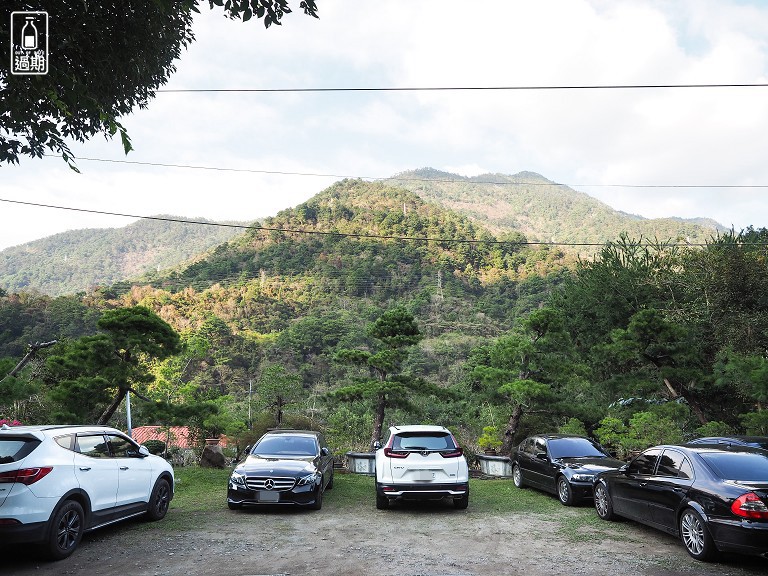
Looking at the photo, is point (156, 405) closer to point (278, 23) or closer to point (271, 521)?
point (271, 521)

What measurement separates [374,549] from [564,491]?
509 centimetres

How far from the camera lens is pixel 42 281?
4801 inches

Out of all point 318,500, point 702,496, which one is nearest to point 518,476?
point 318,500

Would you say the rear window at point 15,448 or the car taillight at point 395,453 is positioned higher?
the rear window at point 15,448

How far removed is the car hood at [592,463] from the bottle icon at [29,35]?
10662 millimetres

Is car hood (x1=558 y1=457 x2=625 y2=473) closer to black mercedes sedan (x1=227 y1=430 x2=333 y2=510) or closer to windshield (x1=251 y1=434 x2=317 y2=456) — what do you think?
black mercedes sedan (x1=227 y1=430 x2=333 y2=510)

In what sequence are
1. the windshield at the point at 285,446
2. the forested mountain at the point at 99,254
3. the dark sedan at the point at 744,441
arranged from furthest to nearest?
1. the forested mountain at the point at 99,254
2. the windshield at the point at 285,446
3. the dark sedan at the point at 744,441

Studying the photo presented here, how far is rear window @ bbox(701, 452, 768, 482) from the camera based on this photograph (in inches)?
254

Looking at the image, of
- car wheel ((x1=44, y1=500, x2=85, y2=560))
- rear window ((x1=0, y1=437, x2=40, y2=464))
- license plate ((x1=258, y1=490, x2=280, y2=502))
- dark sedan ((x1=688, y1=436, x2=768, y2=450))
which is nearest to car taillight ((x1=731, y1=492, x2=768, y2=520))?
dark sedan ((x1=688, y1=436, x2=768, y2=450))

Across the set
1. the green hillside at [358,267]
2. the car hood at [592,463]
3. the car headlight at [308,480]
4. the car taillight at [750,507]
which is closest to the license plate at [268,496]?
the car headlight at [308,480]

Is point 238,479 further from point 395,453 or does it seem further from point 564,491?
point 564,491

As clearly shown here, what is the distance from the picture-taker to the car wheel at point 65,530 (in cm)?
604

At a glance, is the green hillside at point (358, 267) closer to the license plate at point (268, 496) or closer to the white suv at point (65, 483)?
the license plate at point (268, 496)

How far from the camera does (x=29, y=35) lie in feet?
19.8
